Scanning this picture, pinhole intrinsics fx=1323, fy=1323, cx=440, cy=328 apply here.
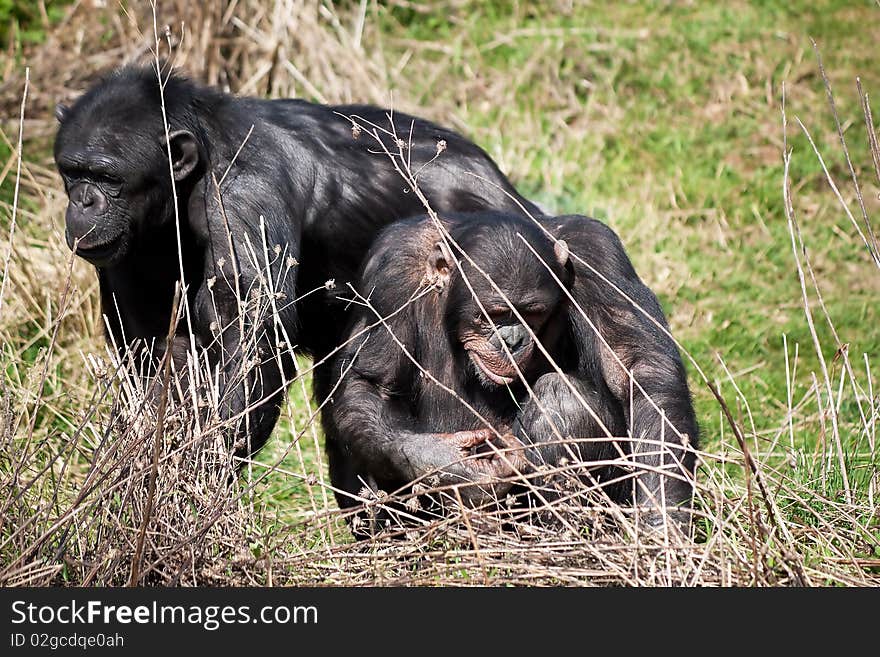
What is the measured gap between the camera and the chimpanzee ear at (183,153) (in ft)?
21.2

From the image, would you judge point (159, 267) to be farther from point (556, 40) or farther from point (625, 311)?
point (556, 40)

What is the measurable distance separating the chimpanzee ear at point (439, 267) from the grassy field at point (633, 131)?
1961 millimetres

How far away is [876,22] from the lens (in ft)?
42.1

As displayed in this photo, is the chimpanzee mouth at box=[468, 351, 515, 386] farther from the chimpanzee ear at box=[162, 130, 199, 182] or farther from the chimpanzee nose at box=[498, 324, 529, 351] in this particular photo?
the chimpanzee ear at box=[162, 130, 199, 182]

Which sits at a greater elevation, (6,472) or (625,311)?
(625,311)

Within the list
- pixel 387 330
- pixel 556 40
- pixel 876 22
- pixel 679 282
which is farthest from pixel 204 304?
pixel 876 22

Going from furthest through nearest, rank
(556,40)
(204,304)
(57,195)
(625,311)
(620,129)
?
(556,40), (620,129), (57,195), (204,304), (625,311)

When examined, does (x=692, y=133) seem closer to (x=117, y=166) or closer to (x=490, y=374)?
(x=117, y=166)

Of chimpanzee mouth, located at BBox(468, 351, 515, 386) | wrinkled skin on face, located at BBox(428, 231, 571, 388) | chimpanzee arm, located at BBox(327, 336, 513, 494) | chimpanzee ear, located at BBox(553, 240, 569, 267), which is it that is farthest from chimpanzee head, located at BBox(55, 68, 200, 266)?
chimpanzee ear, located at BBox(553, 240, 569, 267)

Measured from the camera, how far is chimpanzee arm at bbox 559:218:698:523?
5.45m

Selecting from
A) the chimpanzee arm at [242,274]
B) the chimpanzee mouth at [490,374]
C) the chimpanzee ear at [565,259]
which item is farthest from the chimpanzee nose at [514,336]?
the chimpanzee arm at [242,274]

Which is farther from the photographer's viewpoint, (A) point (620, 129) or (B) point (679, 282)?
(A) point (620, 129)

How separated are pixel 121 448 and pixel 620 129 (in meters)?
7.63

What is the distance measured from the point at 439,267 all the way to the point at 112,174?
5.81 feet
